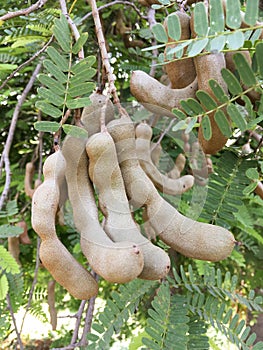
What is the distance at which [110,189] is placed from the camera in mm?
561

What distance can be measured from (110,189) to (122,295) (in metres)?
0.37

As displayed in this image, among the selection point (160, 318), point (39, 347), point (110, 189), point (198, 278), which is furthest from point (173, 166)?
point (39, 347)

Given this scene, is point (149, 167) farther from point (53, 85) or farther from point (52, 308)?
point (52, 308)

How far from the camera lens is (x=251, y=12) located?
1.55ft

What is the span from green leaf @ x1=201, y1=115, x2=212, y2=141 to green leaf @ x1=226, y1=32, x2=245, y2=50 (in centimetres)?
10

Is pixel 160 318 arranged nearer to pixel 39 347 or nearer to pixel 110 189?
pixel 110 189

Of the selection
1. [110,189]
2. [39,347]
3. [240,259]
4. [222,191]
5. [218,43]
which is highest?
[218,43]

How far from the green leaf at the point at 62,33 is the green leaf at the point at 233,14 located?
21 centimetres

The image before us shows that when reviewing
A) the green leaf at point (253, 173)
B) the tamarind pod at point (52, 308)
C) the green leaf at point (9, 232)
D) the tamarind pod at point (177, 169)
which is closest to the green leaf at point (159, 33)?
the green leaf at point (253, 173)

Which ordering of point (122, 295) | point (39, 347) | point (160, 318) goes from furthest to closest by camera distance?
1. point (39, 347)
2. point (122, 295)
3. point (160, 318)

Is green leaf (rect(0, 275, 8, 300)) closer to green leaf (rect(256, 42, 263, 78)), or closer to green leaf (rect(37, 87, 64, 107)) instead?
green leaf (rect(37, 87, 64, 107))

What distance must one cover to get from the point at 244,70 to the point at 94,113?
0.19m

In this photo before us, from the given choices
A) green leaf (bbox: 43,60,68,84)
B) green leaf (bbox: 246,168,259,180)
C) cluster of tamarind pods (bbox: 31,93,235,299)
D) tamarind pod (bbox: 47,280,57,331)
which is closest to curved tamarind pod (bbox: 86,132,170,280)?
cluster of tamarind pods (bbox: 31,93,235,299)

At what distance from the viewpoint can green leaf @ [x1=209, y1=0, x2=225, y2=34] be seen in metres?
0.50
